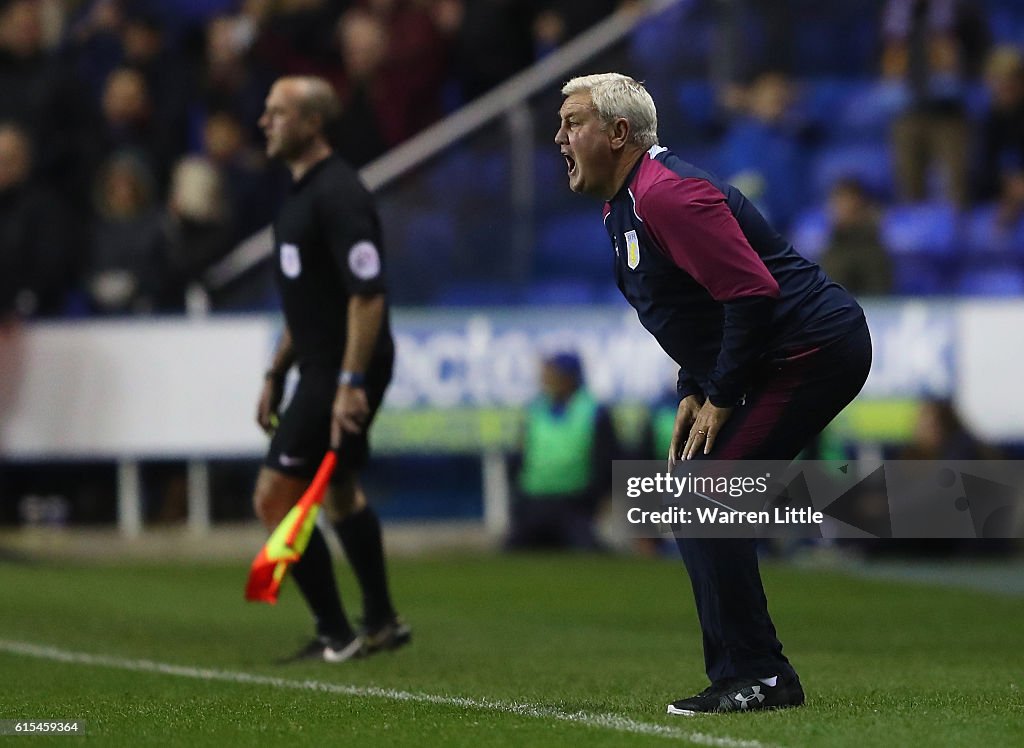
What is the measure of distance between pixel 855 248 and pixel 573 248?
232 centimetres

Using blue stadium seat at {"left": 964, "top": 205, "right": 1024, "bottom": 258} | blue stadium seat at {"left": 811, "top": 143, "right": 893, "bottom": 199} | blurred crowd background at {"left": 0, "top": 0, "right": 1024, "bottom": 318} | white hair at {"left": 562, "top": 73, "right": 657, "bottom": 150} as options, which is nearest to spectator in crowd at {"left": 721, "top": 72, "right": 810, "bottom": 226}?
blurred crowd background at {"left": 0, "top": 0, "right": 1024, "bottom": 318}

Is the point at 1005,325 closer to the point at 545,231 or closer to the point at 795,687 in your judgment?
the point at 545,231

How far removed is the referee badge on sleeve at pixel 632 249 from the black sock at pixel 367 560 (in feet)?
9.92

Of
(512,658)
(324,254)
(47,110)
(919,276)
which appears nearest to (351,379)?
(324,254)

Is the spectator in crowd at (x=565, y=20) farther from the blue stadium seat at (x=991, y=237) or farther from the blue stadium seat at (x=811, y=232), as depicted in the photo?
the blue stadium seat at (x=991, y=237)

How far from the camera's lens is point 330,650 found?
8.84 m

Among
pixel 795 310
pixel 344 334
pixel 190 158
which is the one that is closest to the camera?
pixel 795 310

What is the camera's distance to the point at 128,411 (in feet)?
53.6

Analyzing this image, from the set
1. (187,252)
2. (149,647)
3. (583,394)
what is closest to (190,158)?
(187,252)

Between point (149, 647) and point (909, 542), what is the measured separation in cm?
814

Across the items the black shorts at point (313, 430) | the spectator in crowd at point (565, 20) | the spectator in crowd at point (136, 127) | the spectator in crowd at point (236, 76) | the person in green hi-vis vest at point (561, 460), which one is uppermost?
the spectator in crowd at point (565, 20)

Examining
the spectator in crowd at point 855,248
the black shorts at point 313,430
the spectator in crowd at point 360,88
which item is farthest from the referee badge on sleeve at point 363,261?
the spectator in crowd at point 855,248

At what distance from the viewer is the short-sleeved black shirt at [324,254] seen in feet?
28.7

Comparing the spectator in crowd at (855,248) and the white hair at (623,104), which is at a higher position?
the white hair at (623,104)
